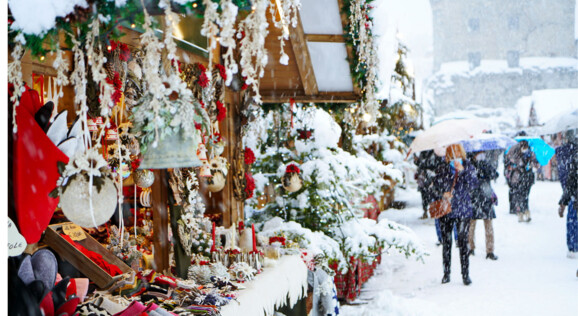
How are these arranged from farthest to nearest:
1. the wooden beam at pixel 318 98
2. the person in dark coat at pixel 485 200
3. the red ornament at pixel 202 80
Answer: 1. the person in dark coat at pixel 485 200
2. the wooden beam at pixel 318 98
3. the red ornament at pixel 202 80

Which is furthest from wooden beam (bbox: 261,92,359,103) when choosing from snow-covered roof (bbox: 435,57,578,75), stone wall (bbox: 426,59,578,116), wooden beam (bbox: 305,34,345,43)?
snow-covered roof (bbox: 435,57,578,75)

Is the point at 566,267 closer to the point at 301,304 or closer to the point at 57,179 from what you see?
the point at 301,304

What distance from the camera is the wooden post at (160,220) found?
423cm

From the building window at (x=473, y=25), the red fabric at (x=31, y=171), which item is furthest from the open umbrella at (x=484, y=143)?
the building window at (x=473, y=25)

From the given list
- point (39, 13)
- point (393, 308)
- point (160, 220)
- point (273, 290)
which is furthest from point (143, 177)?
point (393, 308)

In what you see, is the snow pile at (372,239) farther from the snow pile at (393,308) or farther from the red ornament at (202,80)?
the red ornament at (202,80)

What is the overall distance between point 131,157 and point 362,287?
4846 millimetres

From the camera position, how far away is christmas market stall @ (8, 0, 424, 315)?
2047 millimetres

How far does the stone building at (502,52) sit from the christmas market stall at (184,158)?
52.4m

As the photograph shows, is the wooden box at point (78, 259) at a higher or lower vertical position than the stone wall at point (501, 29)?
lower

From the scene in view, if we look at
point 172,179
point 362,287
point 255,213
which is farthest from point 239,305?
point 362,287

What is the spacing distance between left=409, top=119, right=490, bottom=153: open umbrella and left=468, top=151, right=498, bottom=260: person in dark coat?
2.13 feet

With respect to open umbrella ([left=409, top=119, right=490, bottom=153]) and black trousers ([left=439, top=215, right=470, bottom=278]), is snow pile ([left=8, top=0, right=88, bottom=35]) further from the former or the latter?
open umbrella ([left=409, top=119, right=490, bottom=153])

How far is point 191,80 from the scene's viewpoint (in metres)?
4.38
